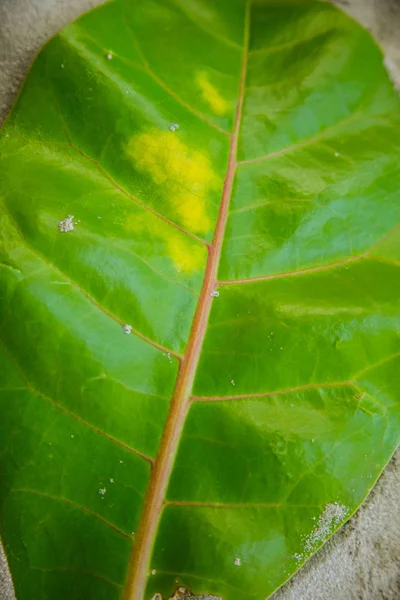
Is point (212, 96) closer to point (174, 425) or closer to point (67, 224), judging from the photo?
point (67, 224)

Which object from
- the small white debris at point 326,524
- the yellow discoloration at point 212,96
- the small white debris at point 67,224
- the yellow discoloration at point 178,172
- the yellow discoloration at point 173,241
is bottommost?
the small white debris at point 326,524

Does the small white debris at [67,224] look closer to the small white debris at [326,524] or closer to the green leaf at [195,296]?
the green leaf at [195,296]

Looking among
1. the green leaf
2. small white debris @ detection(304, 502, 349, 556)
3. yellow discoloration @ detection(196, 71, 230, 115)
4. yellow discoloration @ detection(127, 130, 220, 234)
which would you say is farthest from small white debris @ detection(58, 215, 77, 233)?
small white debris @ detection(304, 502, 349, 556)

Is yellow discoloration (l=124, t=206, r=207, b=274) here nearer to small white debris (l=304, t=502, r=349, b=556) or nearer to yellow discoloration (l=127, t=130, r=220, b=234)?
yellow discoloration (l=127, t=130, r=220, b=234)

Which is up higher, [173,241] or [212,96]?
[212,96]

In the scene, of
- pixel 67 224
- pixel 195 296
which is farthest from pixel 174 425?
pixel 67 224

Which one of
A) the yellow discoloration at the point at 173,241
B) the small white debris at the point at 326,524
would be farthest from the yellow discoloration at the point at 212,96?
the small white debris at the point at 326,524
